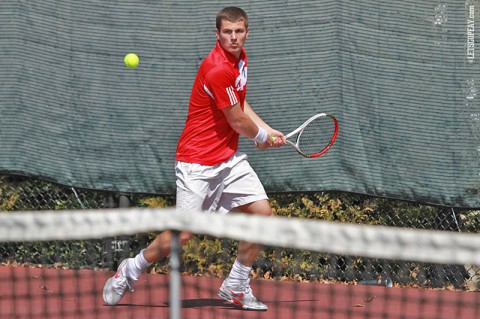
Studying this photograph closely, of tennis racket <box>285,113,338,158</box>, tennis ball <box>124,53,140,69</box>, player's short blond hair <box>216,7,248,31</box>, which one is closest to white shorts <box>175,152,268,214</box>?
player's short blond hair <box>216,7,248,31</box>

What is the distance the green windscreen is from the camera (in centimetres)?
602

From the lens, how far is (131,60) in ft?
20.7

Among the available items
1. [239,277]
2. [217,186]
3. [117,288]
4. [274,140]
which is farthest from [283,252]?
[117,288]

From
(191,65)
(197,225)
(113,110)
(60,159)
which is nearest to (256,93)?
(191,65)

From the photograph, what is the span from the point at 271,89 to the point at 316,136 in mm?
408

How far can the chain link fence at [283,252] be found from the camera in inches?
242

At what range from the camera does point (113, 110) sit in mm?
6395

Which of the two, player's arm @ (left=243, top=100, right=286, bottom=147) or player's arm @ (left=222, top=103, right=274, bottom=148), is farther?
player's arm @ (left=243, top=100, right=286, bottom=147)

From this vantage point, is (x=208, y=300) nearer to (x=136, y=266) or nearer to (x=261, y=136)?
(x=136, y=266)

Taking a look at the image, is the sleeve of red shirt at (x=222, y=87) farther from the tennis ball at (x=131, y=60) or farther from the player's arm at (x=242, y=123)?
the tennis ball at (x=131, y=60)

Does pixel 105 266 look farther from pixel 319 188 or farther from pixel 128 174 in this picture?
pixel 319 188

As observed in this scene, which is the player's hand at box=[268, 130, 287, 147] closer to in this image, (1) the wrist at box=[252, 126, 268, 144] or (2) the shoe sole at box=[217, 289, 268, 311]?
(1) the wrist at box=[252, 126, 268, 144]

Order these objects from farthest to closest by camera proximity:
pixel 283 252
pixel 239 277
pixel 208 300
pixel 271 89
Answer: pixel 283 252 → pixel 271 89 → pixel 208 300 → pixel 239 277

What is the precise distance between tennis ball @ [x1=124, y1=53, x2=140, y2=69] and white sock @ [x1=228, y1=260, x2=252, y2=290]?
1685mm
